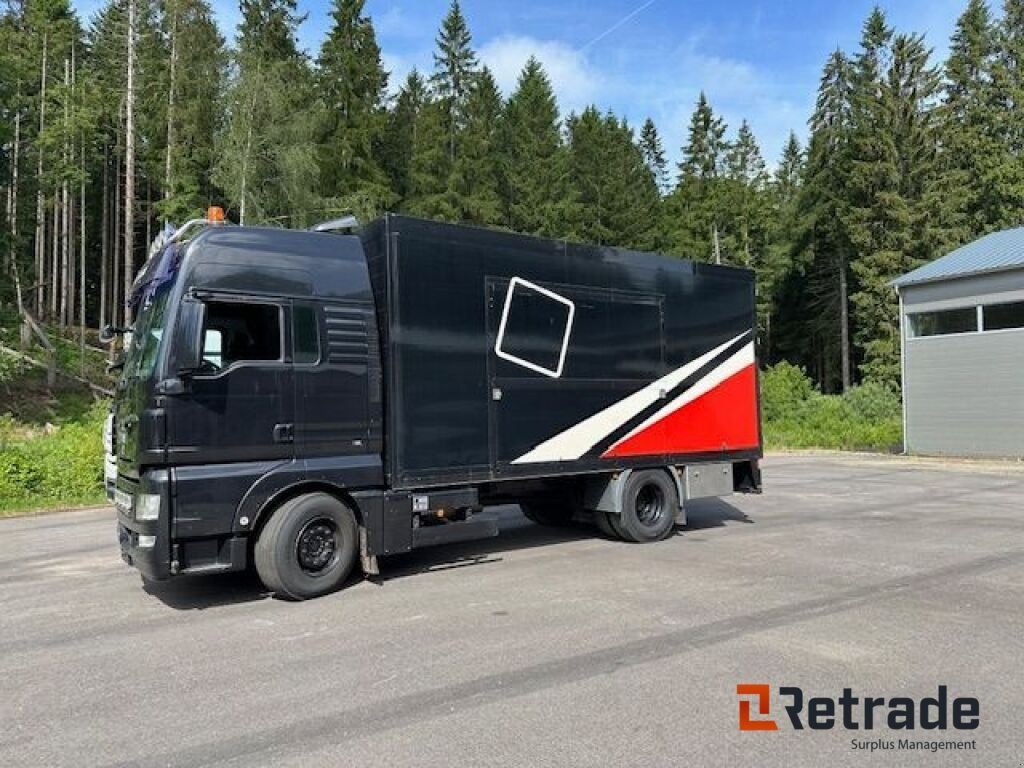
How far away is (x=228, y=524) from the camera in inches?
261

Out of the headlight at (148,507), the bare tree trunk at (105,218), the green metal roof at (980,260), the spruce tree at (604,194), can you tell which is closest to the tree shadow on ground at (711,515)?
the headlight at (148,507)

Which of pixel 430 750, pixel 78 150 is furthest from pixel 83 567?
pixel 78 150

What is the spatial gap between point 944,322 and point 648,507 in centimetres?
2000

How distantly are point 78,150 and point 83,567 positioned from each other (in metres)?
31.2

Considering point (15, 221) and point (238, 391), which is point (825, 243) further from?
point (238, 391)

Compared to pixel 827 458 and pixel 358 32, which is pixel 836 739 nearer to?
pixel 827 458

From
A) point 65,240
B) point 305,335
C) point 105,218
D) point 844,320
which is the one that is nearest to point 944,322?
point 844,320

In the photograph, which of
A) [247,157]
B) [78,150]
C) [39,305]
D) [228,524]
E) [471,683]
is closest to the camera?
[471,683]

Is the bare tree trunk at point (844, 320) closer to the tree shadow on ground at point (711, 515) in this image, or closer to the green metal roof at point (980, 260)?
the green metal roof at point (980, 260)

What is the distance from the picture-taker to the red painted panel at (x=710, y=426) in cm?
962

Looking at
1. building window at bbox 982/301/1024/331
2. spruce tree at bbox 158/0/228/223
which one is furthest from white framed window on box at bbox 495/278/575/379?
spruce tree at bbox 158/0/228/223

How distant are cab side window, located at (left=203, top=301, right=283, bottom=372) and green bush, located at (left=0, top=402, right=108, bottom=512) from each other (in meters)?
9.65

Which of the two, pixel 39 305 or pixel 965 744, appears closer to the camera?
pixel 965 744

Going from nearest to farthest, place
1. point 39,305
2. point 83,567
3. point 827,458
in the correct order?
point 83,567 < point 827,458 < point 39,305
